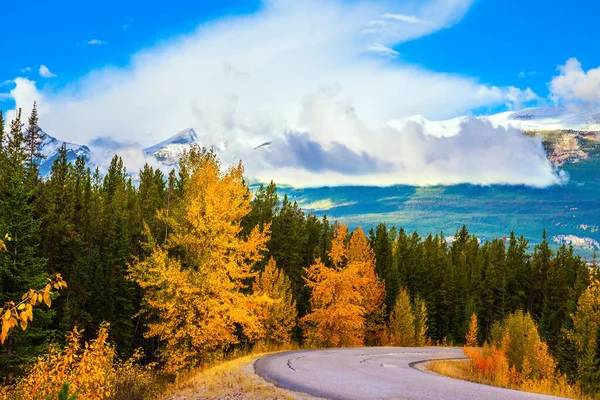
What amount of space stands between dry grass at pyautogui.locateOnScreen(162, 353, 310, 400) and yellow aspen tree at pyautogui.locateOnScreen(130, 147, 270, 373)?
12.0 ft

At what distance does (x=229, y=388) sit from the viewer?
1661cm

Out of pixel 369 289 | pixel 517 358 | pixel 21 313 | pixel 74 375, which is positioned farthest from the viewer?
pixel 369 289

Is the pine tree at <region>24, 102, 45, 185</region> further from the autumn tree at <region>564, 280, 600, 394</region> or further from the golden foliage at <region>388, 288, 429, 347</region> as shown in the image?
the autumn tree at <region>564, 280, 600, 394</region>

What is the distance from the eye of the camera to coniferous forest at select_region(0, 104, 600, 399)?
2411 cm

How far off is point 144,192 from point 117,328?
4564cm

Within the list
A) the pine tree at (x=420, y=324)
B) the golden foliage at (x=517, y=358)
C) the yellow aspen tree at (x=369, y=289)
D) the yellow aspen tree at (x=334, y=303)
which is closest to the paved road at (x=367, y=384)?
the golden foliage at (x=517, y=358)

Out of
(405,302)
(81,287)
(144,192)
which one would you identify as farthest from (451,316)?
(81,287)

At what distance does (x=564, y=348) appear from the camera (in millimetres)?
54719

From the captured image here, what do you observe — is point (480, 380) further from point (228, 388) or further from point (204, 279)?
point (204, 279)

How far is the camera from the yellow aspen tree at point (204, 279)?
23859 millimetres

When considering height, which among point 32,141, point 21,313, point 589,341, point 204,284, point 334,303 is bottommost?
point 589,341

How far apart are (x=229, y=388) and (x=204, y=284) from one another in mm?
7810

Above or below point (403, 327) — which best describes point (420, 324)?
below

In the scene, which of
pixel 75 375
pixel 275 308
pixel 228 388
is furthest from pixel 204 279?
pixel 275 308
